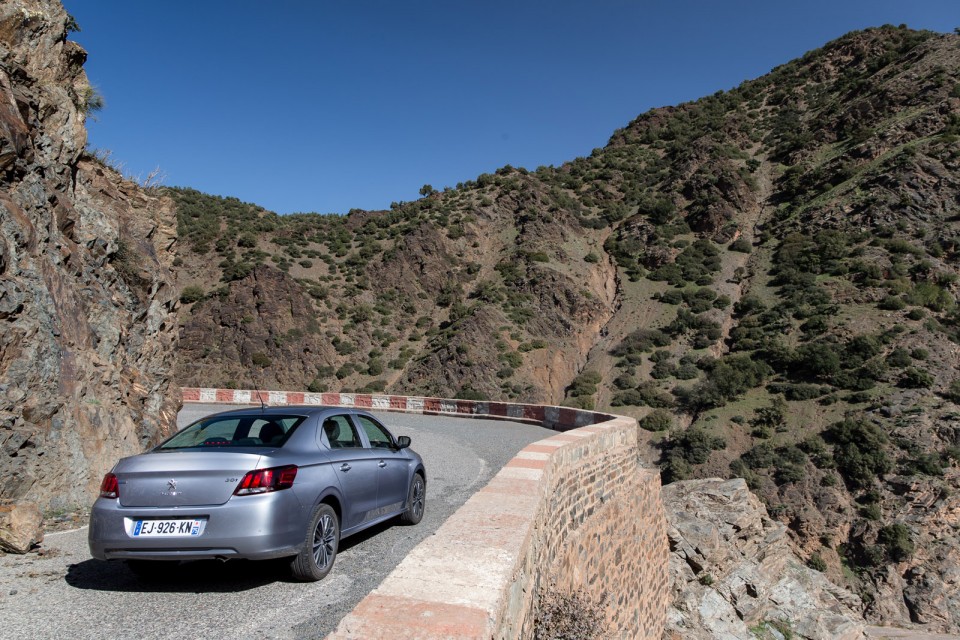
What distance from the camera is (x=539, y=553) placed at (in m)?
5.54

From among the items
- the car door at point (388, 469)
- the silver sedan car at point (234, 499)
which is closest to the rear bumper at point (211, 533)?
the silver sedan car at point (234, 499)

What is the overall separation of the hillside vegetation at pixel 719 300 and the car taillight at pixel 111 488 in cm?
2631

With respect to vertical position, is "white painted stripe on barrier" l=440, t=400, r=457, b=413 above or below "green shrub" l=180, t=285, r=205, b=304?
below

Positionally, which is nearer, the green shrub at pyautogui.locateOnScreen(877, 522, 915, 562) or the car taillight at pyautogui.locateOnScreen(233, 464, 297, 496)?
the car taillight at pyautogui.locateOnScreen(233, 464, 297, 496)

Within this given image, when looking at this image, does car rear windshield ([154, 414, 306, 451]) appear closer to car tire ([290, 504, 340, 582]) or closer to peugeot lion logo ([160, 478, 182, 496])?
peugeot lion logo ([160, 478, 182, 496])

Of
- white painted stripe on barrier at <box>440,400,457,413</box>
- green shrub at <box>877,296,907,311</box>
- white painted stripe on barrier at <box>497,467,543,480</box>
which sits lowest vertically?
white painted stripe on barrier at <box>440,400,457,413</box>

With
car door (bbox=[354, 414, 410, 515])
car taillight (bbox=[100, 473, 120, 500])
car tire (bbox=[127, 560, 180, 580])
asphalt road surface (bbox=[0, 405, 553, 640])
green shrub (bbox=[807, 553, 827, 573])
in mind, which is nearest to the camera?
asphalt road surface (bbox=[0, 405, 553, 640])

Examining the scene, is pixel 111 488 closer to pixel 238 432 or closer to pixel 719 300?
pixel 238 432

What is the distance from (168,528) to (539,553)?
3.09m

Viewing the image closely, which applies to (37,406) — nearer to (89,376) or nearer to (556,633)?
(89,376)

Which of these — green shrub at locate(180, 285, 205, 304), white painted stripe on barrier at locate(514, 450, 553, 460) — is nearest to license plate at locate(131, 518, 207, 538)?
white painted stripe on barrier at locate(514, 450, 553, 460)

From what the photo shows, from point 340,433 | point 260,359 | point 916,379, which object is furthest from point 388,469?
point 260,359

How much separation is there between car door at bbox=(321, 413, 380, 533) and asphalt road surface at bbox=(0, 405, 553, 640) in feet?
1.46

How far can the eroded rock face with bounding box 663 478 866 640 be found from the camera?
15805 mm
